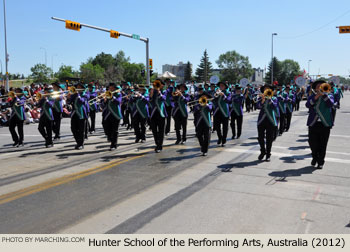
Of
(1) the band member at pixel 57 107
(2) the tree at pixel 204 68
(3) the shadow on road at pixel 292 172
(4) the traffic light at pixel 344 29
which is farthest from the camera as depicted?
(2) the tree at pixel 204 68

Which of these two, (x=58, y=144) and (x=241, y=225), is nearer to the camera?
(x=241, y=225)

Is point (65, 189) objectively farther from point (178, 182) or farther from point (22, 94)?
point (22, 94)

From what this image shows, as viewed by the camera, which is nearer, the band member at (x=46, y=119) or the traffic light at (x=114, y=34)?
the band member at (x=46, y=119)

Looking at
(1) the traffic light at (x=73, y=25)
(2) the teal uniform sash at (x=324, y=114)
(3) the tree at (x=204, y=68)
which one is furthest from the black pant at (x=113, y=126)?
(3) the tree at (x=204, y=68)

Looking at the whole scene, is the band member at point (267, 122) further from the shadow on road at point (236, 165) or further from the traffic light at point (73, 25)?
the traffic light at point (73, 25)

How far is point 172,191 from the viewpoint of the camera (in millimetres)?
6238

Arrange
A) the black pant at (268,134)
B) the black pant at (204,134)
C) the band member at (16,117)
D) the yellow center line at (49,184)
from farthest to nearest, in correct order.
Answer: the band member at (16,117) < the black pant at (204,134) < the black pant at (268,134) < the yellow center line at (49,184)

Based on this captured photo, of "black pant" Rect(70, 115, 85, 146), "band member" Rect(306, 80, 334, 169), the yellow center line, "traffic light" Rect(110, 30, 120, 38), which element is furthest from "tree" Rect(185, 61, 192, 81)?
the yellow center line

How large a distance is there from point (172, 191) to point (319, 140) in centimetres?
387

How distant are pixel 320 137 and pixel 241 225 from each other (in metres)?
4.34

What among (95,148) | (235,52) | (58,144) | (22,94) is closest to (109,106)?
(95,148)

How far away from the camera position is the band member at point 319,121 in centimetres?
800

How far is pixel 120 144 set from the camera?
11.8 meters

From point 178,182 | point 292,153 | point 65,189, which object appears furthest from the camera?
point 292,153
